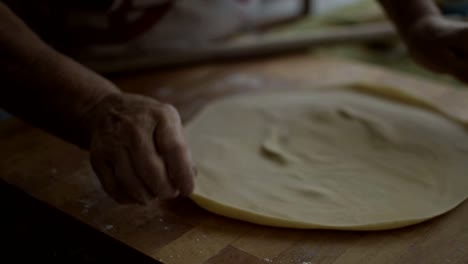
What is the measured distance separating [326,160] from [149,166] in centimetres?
38

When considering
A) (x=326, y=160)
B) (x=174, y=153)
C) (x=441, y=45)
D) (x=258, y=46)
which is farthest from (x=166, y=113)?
(x=258, y=46)

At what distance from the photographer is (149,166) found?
2.45 ft

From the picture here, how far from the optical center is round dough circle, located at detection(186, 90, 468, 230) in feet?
2.86

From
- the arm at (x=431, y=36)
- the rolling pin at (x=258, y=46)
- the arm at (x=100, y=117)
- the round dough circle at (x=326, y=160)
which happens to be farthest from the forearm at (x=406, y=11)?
the arm at (x=100, y=117)

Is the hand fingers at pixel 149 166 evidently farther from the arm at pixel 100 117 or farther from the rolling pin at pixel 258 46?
the rolling pin at pixel 258 46

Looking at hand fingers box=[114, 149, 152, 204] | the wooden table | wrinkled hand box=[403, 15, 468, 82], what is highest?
wrinkled hand box=[403, 15, 468, 82]

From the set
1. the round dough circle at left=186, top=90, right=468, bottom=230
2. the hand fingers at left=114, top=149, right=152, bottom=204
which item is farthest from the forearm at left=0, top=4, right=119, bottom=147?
the round dough circle at left=186, top=90, right=468, bottom=230

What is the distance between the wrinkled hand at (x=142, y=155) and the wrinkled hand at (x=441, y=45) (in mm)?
577

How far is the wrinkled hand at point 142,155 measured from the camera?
2.48ft

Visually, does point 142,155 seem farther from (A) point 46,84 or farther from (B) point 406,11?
(B) point 406,11

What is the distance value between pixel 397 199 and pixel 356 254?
142 millimetres

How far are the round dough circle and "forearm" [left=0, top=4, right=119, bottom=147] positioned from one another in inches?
8.2

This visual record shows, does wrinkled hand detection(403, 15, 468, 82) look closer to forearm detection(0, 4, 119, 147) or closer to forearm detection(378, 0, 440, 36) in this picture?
forearm detection(378, 0, 440, 36)

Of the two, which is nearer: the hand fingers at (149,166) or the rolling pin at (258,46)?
the hand fingers at (149,166)
